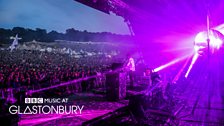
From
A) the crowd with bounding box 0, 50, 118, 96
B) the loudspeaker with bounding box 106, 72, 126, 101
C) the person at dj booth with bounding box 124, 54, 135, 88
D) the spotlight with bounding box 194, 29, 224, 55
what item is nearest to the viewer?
the spotlight with bounding box 194, 29, 224, 55

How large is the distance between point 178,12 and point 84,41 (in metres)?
76.1

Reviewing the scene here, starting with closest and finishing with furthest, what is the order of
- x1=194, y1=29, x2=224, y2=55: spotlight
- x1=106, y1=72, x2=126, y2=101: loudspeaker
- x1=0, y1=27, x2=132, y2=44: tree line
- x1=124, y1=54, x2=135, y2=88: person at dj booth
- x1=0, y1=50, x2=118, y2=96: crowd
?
x1=194, y1=29, x2=224, y2=55: spotlight → x1=106, y1=72, x2=126, y2=101: loudspeaker → x1=124, y1=54, x2=135, y2=88: person at dj booth → x1=0, y1=50, x2=118, y2=96: crowd → x1=0, y1=27, x2=132, y2=44: tree line

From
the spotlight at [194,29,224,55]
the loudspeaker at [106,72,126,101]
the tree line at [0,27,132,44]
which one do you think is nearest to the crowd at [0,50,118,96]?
the loudspeaker at [106,72,126,101]

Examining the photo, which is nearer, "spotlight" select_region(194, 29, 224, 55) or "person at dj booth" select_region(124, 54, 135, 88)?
"spotlight" select_region(194, 29, 224, 55)

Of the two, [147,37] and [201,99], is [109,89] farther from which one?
[147,37]

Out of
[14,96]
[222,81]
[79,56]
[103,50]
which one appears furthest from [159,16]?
[103,50]

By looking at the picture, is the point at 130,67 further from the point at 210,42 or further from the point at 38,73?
the point at 38,73

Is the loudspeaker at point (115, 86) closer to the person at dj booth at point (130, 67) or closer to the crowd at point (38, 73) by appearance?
the person at dj booth at point (130, 67)

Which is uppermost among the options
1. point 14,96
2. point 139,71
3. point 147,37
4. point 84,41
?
point 84,41

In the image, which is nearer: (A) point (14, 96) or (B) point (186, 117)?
(B) point (186, 117)

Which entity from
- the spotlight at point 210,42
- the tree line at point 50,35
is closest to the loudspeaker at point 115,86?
the spotlight at point 210,42

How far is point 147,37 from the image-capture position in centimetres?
1190

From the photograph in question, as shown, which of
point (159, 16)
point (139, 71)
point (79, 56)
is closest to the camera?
point (139, 71)

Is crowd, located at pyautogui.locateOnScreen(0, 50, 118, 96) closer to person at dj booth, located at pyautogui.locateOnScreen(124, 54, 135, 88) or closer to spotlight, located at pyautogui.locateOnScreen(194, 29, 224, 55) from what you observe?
person at dj booth, located at pyautogui.locateOnScreen(124, 54, 135, 88)
